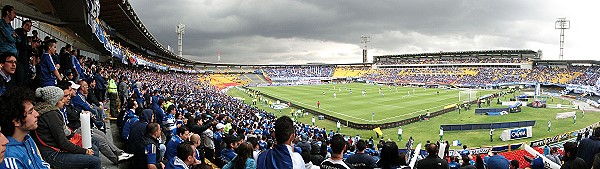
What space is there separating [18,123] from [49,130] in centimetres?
92

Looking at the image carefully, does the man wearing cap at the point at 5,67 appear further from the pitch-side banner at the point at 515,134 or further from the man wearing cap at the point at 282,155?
the pitch-side banner at the point at 515,134

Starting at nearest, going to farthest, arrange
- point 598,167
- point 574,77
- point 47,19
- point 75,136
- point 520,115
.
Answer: point 598,167, point 75,136, point 47,19, point 520,115, point 574,77

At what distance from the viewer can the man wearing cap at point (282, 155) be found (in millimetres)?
3172

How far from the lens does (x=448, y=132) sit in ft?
84.4

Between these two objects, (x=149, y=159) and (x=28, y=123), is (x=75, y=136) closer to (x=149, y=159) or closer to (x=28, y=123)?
(x=149, y=159)

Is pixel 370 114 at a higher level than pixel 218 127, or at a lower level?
lower

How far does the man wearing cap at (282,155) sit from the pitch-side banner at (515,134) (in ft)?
78.8

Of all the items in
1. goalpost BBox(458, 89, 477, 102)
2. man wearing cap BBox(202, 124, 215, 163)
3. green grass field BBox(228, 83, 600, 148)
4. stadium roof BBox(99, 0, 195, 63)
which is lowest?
green grass field BBox(228, 83, 600, 148)

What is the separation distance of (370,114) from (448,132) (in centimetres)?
930

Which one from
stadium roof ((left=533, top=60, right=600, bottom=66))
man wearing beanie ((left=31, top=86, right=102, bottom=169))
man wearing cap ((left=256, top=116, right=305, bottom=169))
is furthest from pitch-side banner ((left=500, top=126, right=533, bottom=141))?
stadium roof ((left=533, top=60, right=600, bottom=66))

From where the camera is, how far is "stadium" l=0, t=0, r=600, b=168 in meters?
3.99

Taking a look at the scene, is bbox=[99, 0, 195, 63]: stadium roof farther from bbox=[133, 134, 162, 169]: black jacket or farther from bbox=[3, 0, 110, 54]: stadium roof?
bbox=[133, 134, 162, 169]: black jacket

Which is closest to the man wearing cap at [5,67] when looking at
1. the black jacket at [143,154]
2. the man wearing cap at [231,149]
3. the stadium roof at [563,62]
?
the black jacket at [143,154]

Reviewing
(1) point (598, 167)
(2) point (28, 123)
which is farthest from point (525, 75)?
(2) point (28, 123)
